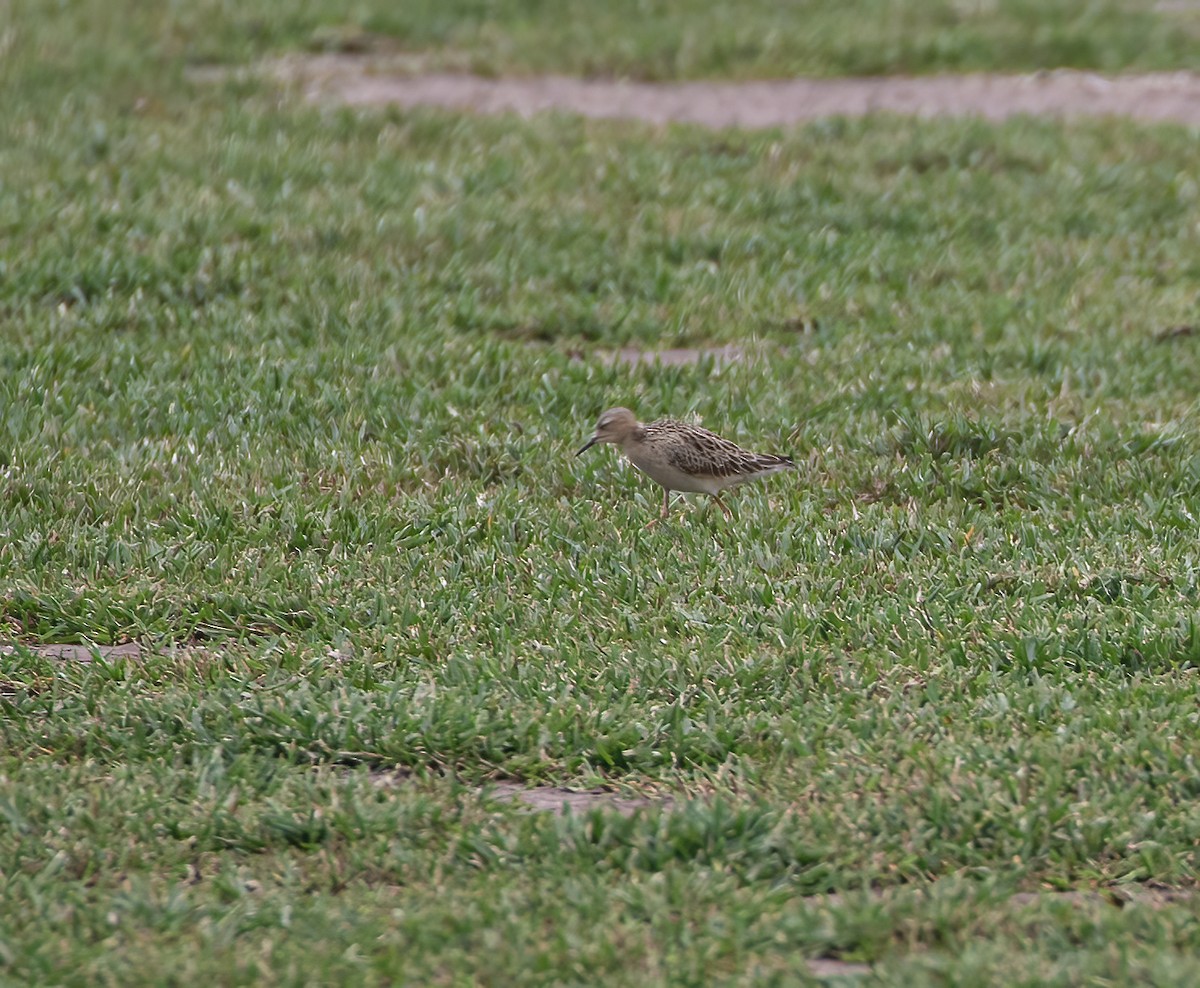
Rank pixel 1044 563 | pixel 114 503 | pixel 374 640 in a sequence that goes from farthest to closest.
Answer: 1. pixel 114 503
2. pixel 1044 563
3. pixel 374 640

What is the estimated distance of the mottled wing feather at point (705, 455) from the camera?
699 cm

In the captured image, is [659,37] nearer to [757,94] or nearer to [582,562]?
[757,94]

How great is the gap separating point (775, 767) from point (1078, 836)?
0.88 meters

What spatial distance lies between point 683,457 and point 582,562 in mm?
657

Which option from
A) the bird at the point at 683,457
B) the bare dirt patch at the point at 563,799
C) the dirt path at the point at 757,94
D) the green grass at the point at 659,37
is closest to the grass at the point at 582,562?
the bare dirt patch at the point at 563,799

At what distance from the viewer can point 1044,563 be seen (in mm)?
6523

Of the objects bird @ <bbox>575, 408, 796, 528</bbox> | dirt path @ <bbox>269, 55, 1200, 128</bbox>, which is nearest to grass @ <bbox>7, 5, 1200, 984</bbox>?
bird @ <bbox>575, 408, 796, 528</bbox>

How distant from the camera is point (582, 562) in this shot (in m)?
6.64

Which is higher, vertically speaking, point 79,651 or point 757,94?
point 757,94

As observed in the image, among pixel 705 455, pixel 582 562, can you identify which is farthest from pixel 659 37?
pixel 582 562

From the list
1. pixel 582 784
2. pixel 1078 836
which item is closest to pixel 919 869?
pixel 1078 836

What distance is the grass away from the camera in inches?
179

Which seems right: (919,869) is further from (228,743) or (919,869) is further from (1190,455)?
(1190,455)

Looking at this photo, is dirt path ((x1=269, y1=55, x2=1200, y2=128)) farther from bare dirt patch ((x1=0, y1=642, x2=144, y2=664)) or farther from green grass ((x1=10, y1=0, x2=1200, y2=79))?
bare dirt patch ((x1=0, y1=642, x2=144, y2=664))
